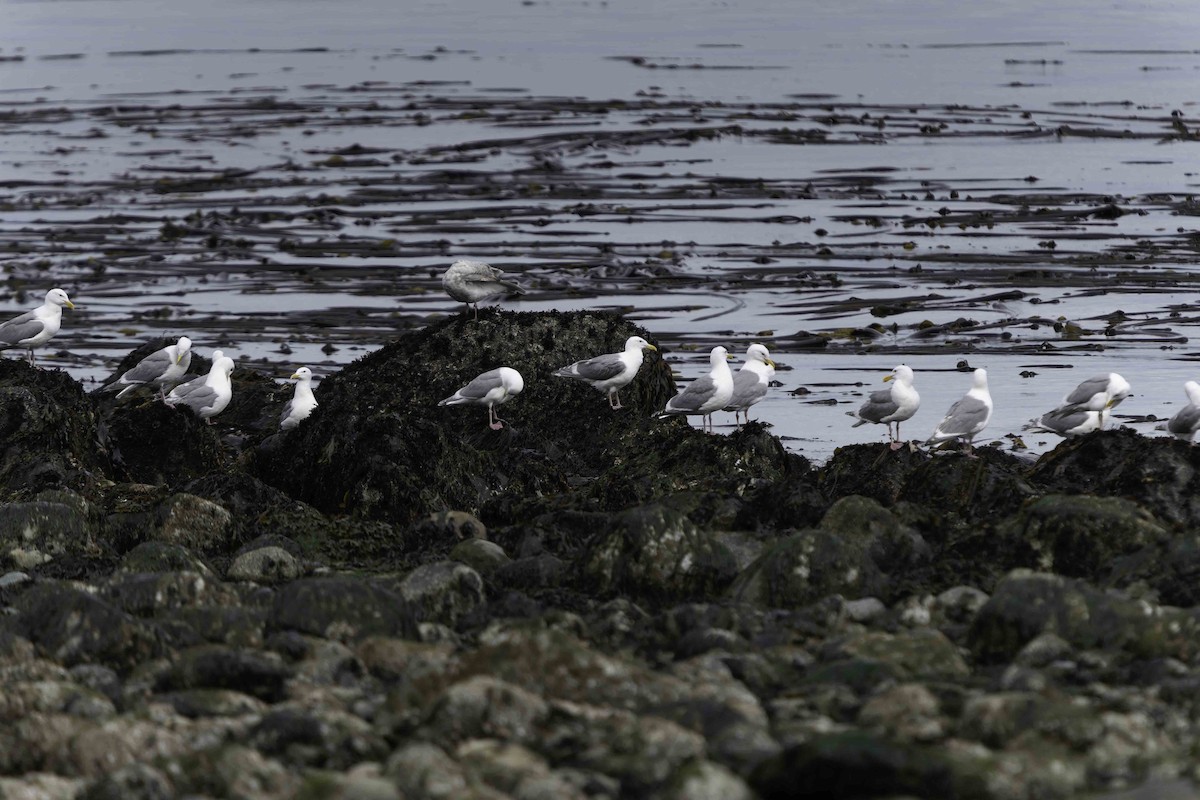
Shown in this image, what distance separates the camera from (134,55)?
5906cm

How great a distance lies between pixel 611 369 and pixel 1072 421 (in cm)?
338

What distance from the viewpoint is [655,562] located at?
8.16m

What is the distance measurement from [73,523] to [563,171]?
69.5ft

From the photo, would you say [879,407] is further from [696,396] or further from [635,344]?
[635,344]

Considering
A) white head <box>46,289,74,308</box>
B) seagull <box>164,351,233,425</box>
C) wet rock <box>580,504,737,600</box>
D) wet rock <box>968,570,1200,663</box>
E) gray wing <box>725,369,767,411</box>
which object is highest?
wet rock <box>968,570,1200,663</box>

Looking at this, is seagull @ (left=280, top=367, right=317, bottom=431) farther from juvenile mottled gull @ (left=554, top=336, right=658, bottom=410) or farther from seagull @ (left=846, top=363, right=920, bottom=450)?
seagull @ (left=846, top=363, right=920, bottom=450)

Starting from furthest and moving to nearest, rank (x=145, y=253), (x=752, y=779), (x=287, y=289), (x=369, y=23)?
(x=369, y=23)
(x=145, y=253)
(x=287, y=289)
(x=752, y=779)

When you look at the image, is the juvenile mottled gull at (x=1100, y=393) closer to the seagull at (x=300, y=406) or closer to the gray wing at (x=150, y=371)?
the seagull at (x=300, y=406)

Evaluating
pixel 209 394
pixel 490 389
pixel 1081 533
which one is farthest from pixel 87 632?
pixel 209 394

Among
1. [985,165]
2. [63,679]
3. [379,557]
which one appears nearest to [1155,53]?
[985,165]

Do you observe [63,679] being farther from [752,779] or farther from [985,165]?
[985,165]

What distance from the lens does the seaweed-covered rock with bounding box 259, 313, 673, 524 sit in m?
10.6

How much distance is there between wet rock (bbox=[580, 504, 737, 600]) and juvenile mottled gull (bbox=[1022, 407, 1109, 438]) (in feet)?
14.9

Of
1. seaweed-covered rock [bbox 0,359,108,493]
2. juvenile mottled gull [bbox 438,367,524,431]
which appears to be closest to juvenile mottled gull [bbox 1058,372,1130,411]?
juvenile mottled gull [bbox 438,367,524,431]
